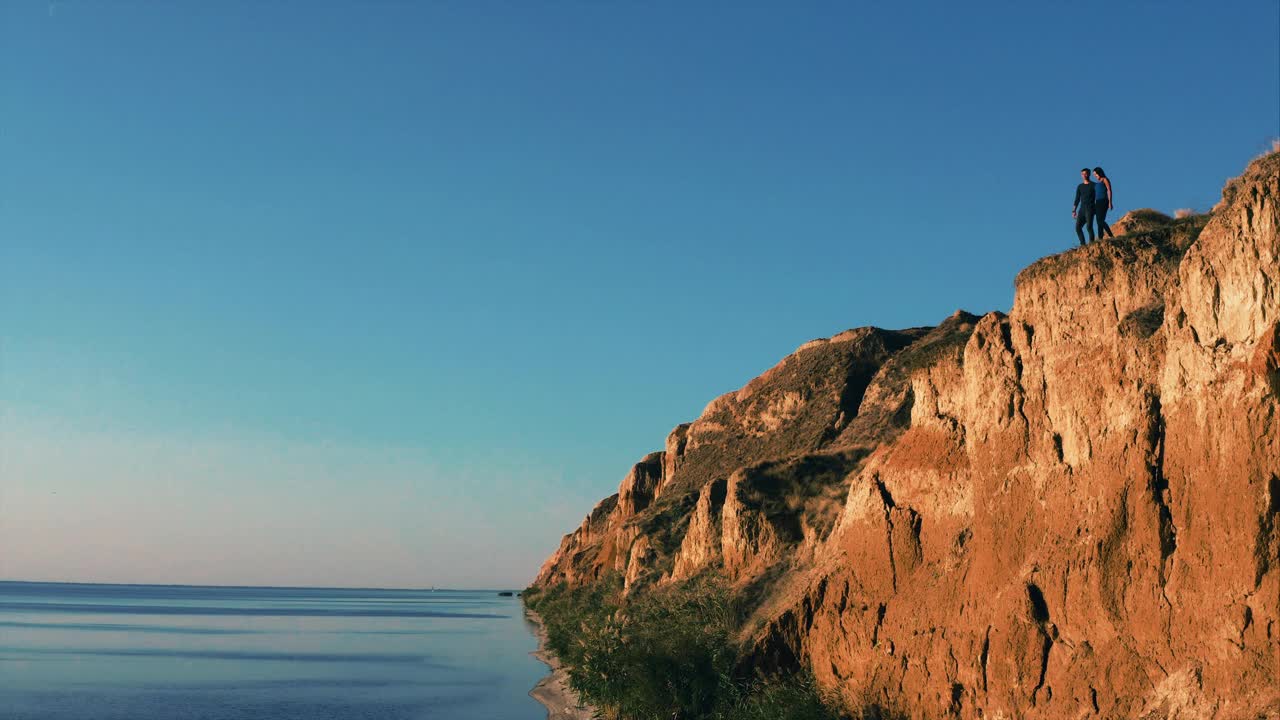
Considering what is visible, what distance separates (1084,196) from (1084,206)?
0.80 feet

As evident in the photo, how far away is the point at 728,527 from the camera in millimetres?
46188

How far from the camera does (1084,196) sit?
2655cm

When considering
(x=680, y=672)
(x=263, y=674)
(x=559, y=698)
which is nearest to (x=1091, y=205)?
(x=680, y=672)

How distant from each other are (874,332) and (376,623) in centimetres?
9766

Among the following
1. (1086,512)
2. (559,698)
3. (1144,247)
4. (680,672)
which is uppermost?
(1144,247)

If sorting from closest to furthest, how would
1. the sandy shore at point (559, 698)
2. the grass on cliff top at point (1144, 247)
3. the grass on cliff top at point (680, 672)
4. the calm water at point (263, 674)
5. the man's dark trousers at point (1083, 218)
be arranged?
the grass on cliff top at point (1144, 247)
the man's dark trousers at point (1083, 218)
the grass on cliff top at point (680, 672)
the sandy shore at point (559, 698)
the calm water at point (263, 674)

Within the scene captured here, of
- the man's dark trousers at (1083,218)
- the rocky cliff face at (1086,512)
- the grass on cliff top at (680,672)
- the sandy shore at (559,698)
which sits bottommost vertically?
the sandy shore at (559,698)

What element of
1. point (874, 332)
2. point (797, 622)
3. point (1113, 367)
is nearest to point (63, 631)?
point (874, 332)

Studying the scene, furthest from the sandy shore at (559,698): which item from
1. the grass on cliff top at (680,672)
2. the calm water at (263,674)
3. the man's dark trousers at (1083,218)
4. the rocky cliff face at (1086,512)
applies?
the man's dark trousers at (1083,218)

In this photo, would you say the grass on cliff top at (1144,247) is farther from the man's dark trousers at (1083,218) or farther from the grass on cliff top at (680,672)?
the grass on cliff top at (680,672)

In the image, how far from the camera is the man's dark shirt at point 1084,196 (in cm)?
2642

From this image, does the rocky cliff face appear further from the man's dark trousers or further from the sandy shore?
the sandy shore

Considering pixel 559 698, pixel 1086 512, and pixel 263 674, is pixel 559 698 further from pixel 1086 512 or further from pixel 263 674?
pixel 1086 512

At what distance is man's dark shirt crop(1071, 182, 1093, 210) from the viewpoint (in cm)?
2642
